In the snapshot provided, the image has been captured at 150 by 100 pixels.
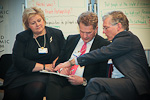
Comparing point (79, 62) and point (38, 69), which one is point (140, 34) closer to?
point (79, 62)

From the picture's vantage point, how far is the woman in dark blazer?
1923 mm

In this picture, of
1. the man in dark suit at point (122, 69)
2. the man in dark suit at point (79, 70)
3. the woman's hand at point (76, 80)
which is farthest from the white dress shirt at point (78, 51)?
the man in dark suit at point (122, 69)

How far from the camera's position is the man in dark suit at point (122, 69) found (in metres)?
1.41

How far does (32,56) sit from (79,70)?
65 centimetres

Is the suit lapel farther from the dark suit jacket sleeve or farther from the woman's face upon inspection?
the dark suit jacket sleeve

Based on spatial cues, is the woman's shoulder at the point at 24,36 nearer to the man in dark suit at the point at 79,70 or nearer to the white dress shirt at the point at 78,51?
the man in dark suit at the point at 79,70

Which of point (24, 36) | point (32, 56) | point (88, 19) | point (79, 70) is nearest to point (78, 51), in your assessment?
point (79, 70)

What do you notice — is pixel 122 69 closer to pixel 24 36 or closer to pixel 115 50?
pixel 115 50

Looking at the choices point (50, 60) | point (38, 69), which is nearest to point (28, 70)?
point (38, 69)

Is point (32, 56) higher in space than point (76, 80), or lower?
higher

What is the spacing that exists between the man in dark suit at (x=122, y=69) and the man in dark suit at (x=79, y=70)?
29cm

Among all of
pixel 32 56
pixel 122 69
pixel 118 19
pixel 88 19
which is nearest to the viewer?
pixel 122 69

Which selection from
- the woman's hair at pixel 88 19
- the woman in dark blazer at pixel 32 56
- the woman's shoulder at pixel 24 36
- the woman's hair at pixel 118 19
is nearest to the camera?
the woman's hair at pixel 118 19

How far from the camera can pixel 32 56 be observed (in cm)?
218
